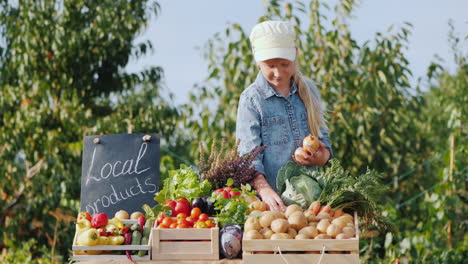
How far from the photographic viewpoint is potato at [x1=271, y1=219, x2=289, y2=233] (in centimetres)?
247

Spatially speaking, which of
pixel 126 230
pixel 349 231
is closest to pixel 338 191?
pixel 349 231

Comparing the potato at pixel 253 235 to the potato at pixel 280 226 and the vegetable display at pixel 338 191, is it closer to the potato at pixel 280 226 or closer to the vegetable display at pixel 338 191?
the potato at pixel 280 226

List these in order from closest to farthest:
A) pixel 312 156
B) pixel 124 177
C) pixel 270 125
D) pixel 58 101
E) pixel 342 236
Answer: pixel 342 236
pixel 312 156
pixel 270 125
pixel 124 177
pixel 58 101

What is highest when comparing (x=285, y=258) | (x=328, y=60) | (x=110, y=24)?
(x=110, y=24)

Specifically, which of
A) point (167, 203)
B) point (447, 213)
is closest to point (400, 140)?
point (447, 213)

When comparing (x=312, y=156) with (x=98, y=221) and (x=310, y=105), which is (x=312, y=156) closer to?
(x=310, y=105)

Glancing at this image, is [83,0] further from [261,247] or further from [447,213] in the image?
[261,247]

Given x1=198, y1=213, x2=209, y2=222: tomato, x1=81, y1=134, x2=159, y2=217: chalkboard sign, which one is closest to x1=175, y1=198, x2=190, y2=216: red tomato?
x1=198, y1=213, x2=209, y2=222: tomato

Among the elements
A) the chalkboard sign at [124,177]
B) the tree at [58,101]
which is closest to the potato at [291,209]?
the chalkboard sign at [124,177]

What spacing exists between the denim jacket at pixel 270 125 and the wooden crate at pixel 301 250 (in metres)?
0.74

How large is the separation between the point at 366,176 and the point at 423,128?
6.16 m

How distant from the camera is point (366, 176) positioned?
2.76 m

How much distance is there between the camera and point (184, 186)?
294 cm

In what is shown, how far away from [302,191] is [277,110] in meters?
0.59
